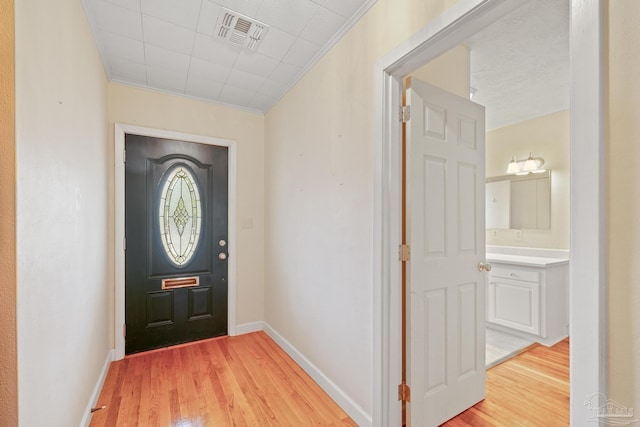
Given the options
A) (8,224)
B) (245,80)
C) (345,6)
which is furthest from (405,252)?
(245,80)

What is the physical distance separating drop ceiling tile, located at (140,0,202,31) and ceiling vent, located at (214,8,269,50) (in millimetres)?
149

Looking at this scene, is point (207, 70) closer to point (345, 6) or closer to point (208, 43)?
point (208, 43)

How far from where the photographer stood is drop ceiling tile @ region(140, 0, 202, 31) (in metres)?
1.67

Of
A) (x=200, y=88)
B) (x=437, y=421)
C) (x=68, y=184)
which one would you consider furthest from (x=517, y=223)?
(x=68, y=184)

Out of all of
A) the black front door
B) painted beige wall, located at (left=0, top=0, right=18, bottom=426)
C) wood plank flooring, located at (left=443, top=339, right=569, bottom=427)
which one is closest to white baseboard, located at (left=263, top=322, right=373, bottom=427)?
wood plank flooring, located at (left=443, top=339, right=569, bottom=427)

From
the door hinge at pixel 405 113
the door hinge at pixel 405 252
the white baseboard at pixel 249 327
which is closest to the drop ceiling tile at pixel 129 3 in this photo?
the door hinge at pixel 405 113

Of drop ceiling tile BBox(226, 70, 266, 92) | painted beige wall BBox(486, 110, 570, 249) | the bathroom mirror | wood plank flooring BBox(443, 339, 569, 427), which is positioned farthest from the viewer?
the bathroom mirror

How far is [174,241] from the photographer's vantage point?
2.85 m

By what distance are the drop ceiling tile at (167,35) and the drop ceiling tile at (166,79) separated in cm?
39

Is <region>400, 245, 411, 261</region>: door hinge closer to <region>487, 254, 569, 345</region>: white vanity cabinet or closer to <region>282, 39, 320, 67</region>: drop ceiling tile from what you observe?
<region>282, 39, 320, 67</region>: drop ceiling tile

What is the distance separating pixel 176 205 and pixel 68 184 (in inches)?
58.1

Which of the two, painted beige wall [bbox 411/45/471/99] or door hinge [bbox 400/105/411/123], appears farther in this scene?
painted beige wall [bbox 411/45/471/99]

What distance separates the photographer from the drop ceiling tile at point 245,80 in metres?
2.48

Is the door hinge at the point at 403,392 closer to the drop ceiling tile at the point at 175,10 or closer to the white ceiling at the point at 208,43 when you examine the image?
the white ceiling at the point at 208,43
